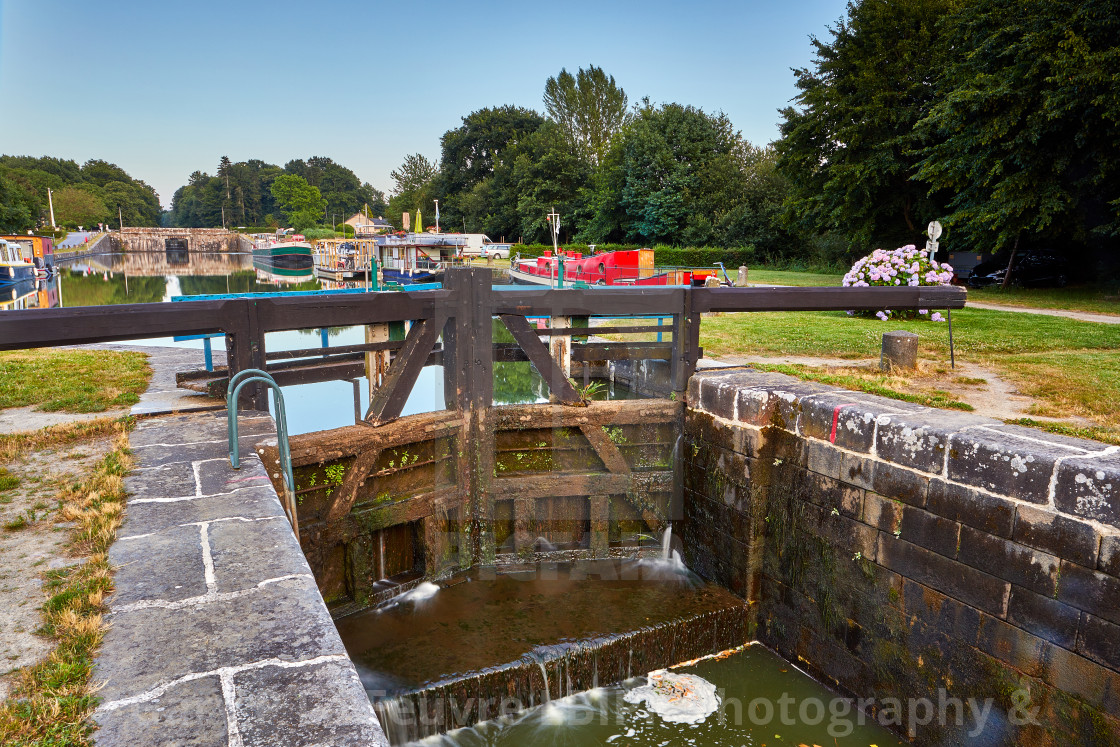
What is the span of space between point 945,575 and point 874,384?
10.2 feet

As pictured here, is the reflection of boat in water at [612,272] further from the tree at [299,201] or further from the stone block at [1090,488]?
the tree at [299,201]

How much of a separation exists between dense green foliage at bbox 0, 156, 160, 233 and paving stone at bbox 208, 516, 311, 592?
69887mm

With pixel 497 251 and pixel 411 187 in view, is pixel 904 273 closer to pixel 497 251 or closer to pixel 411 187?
pixel 497 251

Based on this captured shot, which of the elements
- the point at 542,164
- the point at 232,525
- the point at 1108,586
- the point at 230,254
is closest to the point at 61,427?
→ the point at 232,525

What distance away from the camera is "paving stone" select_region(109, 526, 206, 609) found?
7.13 ft

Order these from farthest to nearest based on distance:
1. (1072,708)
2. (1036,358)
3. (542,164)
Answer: (542,164) → (1036,358) → (1072,708)

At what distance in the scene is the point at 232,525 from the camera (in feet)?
8.74

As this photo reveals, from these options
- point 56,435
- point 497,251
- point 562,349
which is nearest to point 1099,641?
point 56,435

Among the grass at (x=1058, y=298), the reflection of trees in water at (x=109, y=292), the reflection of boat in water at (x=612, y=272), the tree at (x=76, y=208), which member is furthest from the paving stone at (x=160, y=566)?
the tree at (x=76, y=208)

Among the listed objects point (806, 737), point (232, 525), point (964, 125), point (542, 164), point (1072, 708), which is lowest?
point (806, 737)

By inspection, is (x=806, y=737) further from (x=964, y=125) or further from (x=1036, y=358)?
(x=964, y=125)

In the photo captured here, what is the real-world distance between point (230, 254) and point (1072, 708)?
112008 mm

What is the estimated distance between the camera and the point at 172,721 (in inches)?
63.1

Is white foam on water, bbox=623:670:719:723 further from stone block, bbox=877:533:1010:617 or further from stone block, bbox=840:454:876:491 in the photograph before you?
stone block, bbox=840:454:876:491
